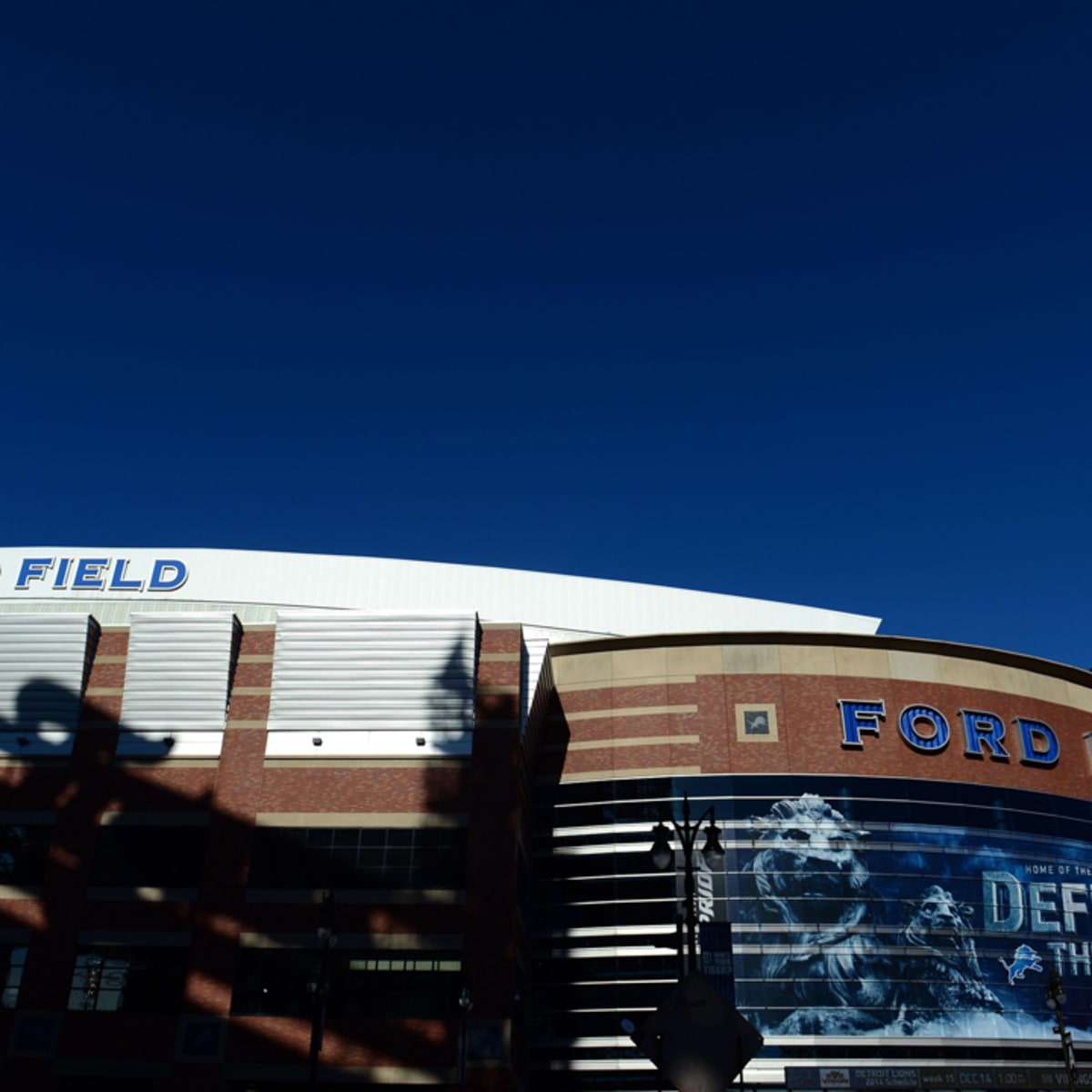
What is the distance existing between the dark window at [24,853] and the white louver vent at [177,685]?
468 cm

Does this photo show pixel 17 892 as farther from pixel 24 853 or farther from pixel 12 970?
pixel 12 970

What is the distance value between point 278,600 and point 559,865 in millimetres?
38759

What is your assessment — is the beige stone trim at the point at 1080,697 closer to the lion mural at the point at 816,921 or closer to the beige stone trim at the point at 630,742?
the lion mural at the point at 816,921

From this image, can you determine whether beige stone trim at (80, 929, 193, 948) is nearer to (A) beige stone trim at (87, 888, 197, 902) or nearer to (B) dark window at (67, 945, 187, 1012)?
(B) dark window at (67, 945, 187, 1012)

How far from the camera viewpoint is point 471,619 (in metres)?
48.2

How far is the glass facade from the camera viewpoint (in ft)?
164

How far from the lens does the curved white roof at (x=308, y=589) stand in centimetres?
8488

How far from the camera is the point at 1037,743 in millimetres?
58625

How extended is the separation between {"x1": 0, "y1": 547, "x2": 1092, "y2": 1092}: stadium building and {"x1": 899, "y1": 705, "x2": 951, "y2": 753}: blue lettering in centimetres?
16

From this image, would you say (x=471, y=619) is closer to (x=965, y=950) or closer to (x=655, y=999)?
(x=655, y=999)

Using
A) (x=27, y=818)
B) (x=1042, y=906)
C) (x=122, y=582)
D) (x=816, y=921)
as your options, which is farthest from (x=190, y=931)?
(x=122, y=582)

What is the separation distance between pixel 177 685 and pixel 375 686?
8.87 metres

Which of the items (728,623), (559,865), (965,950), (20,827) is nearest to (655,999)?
(559,865)

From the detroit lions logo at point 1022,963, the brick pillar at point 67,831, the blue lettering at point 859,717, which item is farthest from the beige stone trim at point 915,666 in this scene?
the brick pillar at point 67,831
